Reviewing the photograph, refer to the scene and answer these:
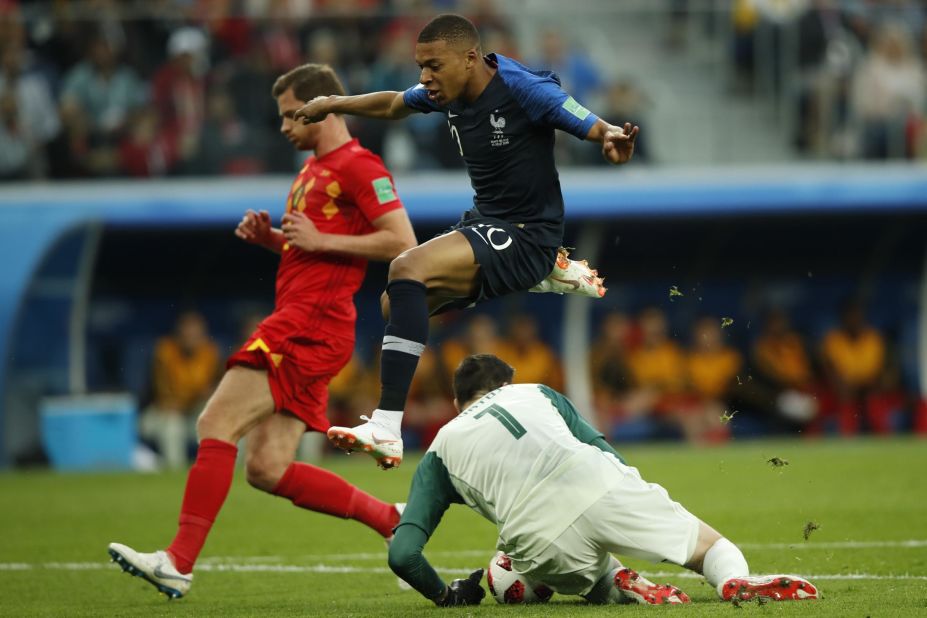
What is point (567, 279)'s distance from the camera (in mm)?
6582

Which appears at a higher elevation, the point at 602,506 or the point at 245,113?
the point at 245,113

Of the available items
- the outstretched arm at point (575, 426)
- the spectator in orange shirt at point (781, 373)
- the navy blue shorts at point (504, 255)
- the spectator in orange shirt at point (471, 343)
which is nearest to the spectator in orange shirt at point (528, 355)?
the spectator in orange shirt at point (471, 343)

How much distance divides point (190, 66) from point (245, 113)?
792 mm

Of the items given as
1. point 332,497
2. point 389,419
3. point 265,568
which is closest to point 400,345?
point 389,419

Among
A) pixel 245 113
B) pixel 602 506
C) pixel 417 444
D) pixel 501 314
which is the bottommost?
pixel 417 444

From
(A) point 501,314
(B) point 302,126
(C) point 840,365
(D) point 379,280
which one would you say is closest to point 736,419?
(C) point 840,365

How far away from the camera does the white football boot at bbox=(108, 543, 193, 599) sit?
6.38 meters

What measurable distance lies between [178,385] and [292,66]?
3772mm

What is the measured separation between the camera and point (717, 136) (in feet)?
57.7

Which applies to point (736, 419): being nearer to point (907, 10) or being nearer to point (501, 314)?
point (501, 314)

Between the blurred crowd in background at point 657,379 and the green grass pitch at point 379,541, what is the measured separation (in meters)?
1.44

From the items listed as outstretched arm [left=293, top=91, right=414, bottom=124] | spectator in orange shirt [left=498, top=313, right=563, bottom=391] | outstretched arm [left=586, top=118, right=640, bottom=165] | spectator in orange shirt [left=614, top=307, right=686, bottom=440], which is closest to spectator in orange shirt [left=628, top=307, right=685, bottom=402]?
spectator in orange shirt [left=614, top=307, right=686, bottom=440]

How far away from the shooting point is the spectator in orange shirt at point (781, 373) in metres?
16.6

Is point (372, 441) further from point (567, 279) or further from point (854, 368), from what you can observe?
point (854, 368)
